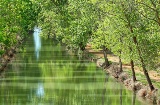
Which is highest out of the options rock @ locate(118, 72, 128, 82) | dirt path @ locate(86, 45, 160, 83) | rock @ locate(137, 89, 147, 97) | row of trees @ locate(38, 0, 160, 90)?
row of trees @ locate(38, 0, 160, 90)

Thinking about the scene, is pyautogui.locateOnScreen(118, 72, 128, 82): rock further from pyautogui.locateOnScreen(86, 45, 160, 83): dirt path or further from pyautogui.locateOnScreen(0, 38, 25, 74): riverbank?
pyautogui.locateOnScreen(0, 38, 25, 74): riverbank

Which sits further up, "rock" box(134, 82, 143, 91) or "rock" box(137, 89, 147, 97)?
"rock" box(134, 82, 143, 91)

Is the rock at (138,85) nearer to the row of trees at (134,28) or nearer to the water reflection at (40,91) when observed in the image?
the row of trees at (134,28)

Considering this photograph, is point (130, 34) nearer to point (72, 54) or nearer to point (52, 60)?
point (52, 60)

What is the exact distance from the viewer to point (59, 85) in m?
57.8

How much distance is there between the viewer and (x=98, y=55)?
8800 cm

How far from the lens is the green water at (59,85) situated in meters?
49.0

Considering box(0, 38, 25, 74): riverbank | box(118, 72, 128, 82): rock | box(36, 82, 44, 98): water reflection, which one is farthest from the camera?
box(0, 38, 25, 74): riverbank

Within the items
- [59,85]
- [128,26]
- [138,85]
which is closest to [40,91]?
[59,85]

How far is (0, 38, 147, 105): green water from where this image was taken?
49.0 m

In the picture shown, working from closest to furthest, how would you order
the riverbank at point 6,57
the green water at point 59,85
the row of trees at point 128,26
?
the row of trees at point 128,26
the green water at point 59,85
the riverbank at point 6,57

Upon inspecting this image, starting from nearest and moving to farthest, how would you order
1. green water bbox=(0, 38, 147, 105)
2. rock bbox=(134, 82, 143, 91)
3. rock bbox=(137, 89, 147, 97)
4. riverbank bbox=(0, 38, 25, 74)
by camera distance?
green water bbox=(0, 38, 147, 105) < rock bbox=(137, 89, 147, 97) < rock bbox=(134, 82, 143, 91) < riverbank bbox=(0, 38, 25, 74)

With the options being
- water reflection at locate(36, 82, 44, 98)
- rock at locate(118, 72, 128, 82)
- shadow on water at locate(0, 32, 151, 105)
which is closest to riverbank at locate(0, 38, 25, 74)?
shadow on water at locate(0, 32, 151, 105)

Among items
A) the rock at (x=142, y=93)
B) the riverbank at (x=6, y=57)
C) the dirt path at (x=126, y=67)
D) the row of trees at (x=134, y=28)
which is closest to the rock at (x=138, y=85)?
the row of trees at (x=134, y=28)
